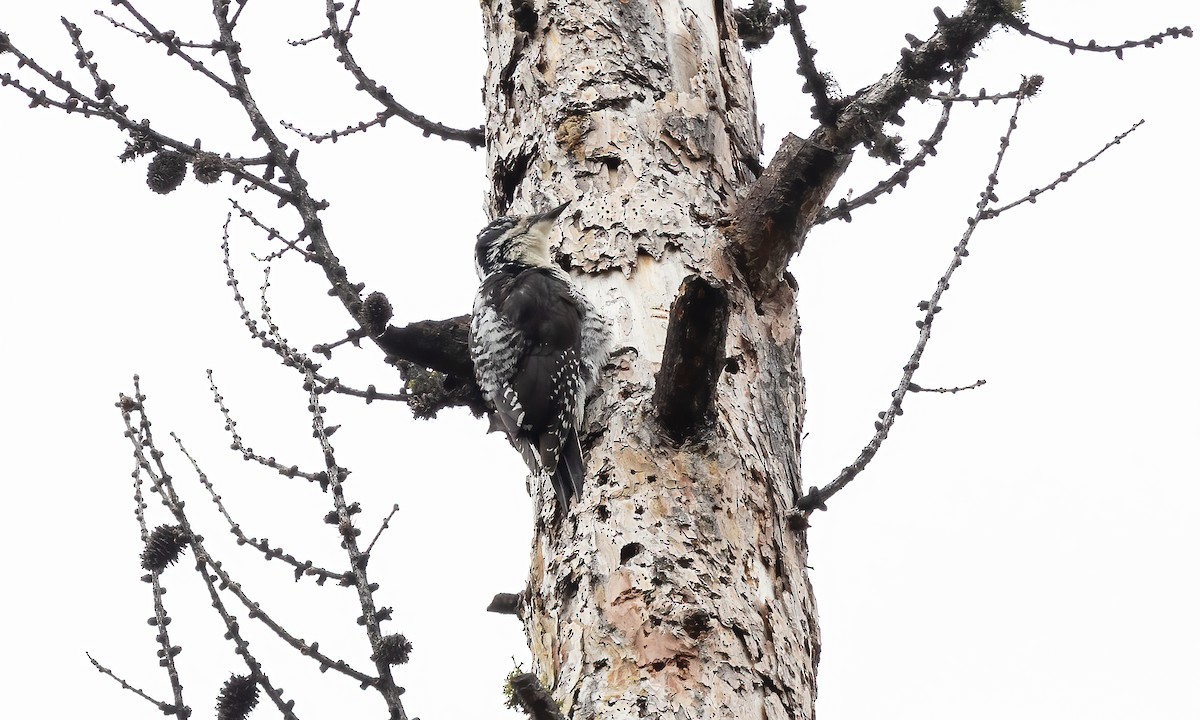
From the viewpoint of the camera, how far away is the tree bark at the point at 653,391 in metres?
2.48

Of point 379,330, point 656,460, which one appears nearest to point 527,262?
point 379,330

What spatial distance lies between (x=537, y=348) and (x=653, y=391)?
2.90ft

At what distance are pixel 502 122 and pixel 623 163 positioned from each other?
0.55 meters

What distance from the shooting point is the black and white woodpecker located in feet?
10.3

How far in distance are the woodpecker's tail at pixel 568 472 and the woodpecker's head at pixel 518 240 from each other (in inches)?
25.6

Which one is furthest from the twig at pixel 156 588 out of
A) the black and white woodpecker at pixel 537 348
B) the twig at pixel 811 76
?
the twig at pixel 811 76

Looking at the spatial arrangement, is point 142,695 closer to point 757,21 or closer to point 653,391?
point 653,391

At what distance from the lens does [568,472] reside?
298 centimetres

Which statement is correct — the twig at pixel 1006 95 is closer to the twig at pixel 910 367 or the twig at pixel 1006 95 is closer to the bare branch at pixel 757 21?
the twig at pixel 910 367

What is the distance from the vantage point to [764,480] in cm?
285

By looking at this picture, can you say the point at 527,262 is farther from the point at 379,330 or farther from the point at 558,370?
the point at 379,330

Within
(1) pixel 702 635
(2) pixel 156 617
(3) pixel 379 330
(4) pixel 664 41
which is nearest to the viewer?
(1) pixel 702 635

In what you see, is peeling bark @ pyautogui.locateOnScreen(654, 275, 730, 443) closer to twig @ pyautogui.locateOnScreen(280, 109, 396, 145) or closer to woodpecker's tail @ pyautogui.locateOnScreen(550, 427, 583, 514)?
woodpecker's tail @ pyautogui.locateOnScreen(550, 427, 583, 514)

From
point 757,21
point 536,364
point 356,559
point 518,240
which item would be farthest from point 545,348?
point 757,21
